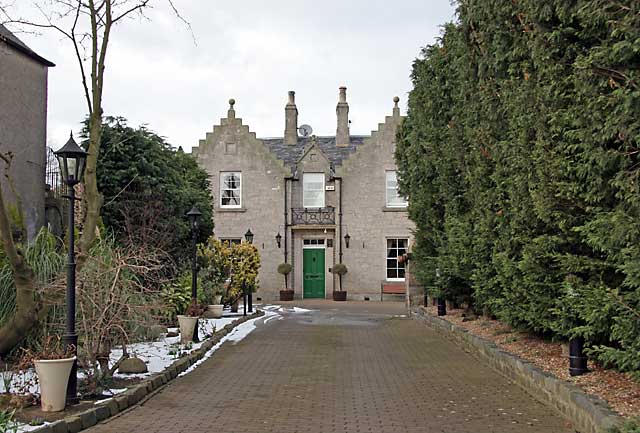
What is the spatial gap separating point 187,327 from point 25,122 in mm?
5134

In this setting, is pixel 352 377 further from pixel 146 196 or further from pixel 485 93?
pixel 146 196

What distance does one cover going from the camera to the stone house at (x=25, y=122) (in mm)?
13781

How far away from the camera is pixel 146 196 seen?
1748 centimetres

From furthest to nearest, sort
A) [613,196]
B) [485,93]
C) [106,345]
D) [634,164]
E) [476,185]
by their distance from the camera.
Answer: [476,185]
[485,93]
[106,345]
[613,196]
[634,164]

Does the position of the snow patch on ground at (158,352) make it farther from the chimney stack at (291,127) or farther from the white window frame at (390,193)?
the chimney stack at (291,127)

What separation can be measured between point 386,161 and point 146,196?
17334 millimetres

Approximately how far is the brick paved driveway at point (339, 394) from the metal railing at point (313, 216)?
17775mm

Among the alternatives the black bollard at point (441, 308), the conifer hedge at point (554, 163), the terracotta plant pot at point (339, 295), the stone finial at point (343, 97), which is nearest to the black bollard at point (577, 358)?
the conifer hedge at point (554, 163)

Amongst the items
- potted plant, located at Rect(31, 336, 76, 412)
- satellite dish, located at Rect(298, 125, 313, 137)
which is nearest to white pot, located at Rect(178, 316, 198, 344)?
potted plant, located at Rect(31, 336, 76, 412)

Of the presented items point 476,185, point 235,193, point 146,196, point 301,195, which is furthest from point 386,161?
point 476,185

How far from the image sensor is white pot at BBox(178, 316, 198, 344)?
1382 cm

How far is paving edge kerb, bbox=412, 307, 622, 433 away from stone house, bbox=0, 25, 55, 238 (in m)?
8.92

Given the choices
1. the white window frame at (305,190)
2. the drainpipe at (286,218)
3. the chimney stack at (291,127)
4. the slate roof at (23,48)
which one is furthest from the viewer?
the chimney stack at (291,127)

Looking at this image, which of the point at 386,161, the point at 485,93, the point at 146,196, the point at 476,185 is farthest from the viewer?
the point at 386,161
